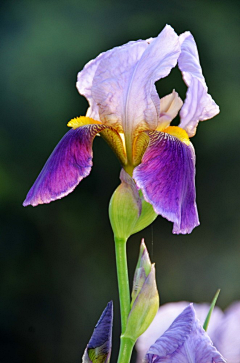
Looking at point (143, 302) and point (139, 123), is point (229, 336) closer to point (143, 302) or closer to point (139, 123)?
point (143, 302)

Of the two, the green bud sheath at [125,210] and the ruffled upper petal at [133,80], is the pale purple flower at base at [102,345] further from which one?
the ruffled upper petal at [133,80]

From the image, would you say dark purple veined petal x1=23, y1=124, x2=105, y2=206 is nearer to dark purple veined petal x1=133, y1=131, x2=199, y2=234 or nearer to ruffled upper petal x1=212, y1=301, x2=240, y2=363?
dark purple veined petal x1=133, y1=131, x2=199, y2=234

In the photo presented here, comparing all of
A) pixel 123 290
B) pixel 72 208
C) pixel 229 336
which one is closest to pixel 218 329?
pixel 229 336

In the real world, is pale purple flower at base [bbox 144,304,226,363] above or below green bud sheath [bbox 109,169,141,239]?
below

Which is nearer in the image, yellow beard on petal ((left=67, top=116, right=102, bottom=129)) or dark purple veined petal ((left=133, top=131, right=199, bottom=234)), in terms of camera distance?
dark purple veined petal ((left=133, top=131, right=199, bottom=234))

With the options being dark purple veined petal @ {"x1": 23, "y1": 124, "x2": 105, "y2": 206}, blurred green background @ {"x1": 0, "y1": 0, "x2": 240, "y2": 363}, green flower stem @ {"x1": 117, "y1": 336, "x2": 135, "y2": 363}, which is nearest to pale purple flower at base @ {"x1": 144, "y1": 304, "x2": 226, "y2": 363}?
green flower stem @ {"x1": 117, "y1": 336, "x2": 135, "y2": 363}
